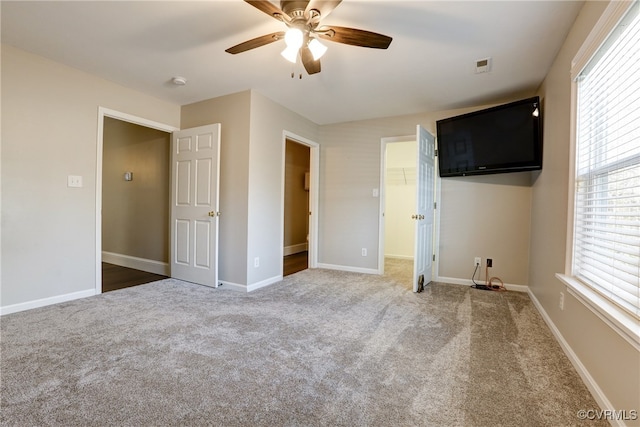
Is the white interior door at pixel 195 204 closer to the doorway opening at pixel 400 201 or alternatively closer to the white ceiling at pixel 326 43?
the white ceiling at pixel 326 43

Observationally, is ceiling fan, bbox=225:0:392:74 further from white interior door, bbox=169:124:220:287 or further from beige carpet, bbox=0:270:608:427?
beige carpet, bbox=0:270:608:427

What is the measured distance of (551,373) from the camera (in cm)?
176

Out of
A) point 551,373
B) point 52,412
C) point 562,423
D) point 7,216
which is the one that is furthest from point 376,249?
point 7,216

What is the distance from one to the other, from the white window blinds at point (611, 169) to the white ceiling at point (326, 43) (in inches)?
23.8

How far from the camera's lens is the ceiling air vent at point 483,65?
2596mm

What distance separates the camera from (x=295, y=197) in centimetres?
625

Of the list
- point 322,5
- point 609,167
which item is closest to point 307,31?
point 322,5

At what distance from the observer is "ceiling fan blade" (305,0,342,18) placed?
1634 millimetres

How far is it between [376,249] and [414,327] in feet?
6.59

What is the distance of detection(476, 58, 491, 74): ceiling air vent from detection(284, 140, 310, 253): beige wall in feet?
12.5

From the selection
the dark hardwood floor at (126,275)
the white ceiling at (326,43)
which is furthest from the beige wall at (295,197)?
the white ceiling at (326,43)

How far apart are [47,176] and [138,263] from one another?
2060 millimetres

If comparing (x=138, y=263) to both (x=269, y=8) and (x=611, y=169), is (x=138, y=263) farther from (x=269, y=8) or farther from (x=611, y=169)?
(x=611, y=169)

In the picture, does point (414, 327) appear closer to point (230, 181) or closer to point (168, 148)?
point (230, 181)
